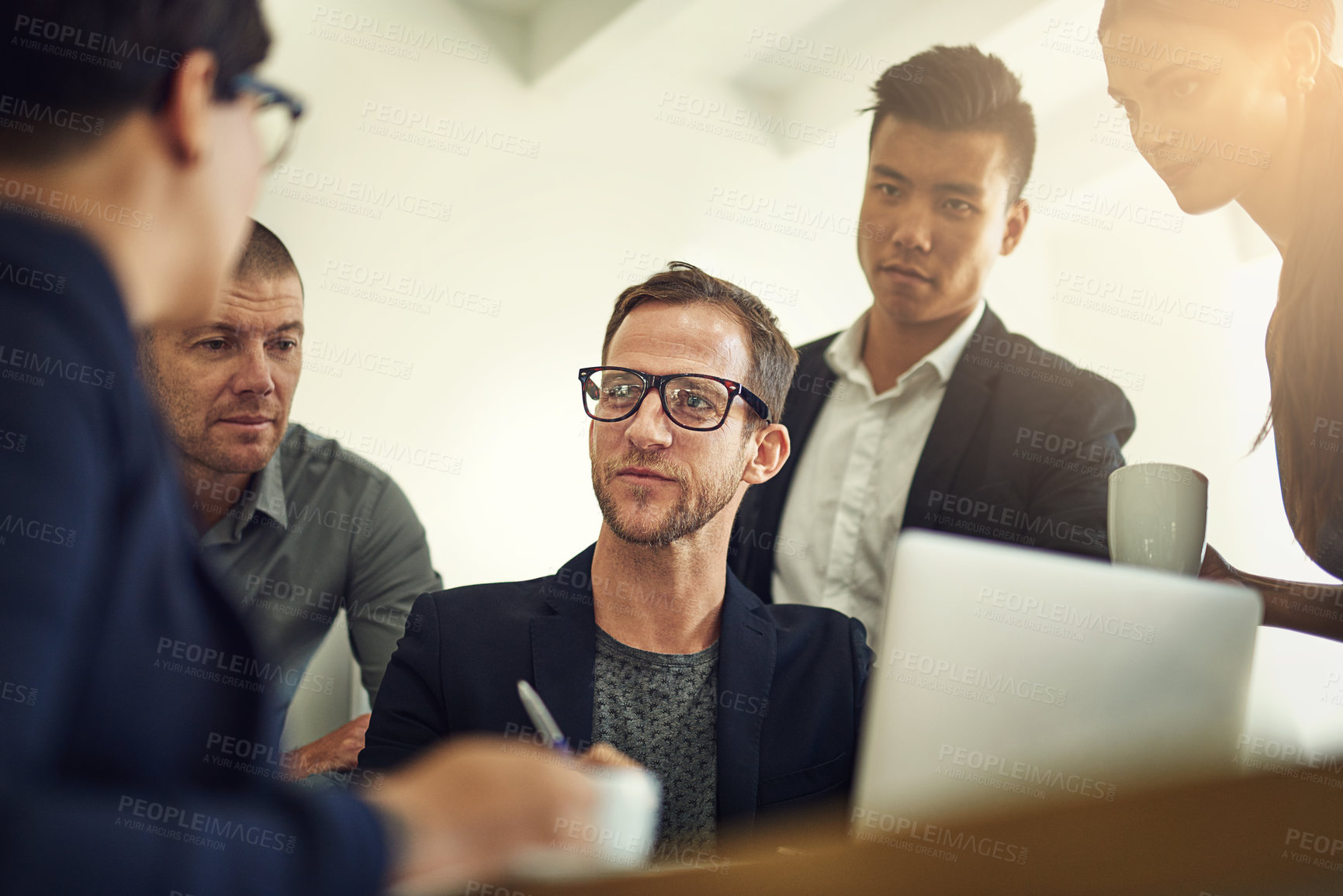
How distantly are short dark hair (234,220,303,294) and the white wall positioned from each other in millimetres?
28

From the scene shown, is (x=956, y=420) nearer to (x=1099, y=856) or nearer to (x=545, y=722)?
(x=545, y=722)

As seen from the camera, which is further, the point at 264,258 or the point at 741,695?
the point at 264,258

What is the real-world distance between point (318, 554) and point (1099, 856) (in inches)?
69.3

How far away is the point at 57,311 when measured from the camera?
57 cm

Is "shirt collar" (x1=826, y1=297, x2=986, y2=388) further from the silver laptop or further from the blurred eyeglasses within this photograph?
the blurred eyeglasses

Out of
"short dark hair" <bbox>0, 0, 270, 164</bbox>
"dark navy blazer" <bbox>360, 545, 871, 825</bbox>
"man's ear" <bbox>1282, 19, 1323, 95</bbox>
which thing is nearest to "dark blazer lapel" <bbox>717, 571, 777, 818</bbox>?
A: "dark navy blazer" <bbox>360, 545, 871, 825</bbox>

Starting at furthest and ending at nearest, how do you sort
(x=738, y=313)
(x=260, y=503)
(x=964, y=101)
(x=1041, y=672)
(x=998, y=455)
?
1. (x=964, y=101)
2. (x=998, y=455)
3. (x=260, y=503)
4. (x=738, y=313)
5. (x=1041, y=672)

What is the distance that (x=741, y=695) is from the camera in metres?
1.70

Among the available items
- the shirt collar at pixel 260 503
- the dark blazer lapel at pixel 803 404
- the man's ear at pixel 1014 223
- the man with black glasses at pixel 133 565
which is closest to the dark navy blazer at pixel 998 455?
the dark blazer lapel at pixel 803 404

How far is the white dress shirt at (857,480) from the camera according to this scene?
6.89 feet

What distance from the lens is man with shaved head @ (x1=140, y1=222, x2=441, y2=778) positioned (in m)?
1.96

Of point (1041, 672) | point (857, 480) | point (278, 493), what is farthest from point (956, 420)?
point (278, 493)

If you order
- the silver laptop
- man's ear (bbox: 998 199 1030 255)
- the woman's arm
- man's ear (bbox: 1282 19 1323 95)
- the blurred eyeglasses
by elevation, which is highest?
man's ear (bbox: 1282 19 1323 95)

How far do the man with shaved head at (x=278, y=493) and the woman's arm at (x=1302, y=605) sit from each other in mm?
1595
